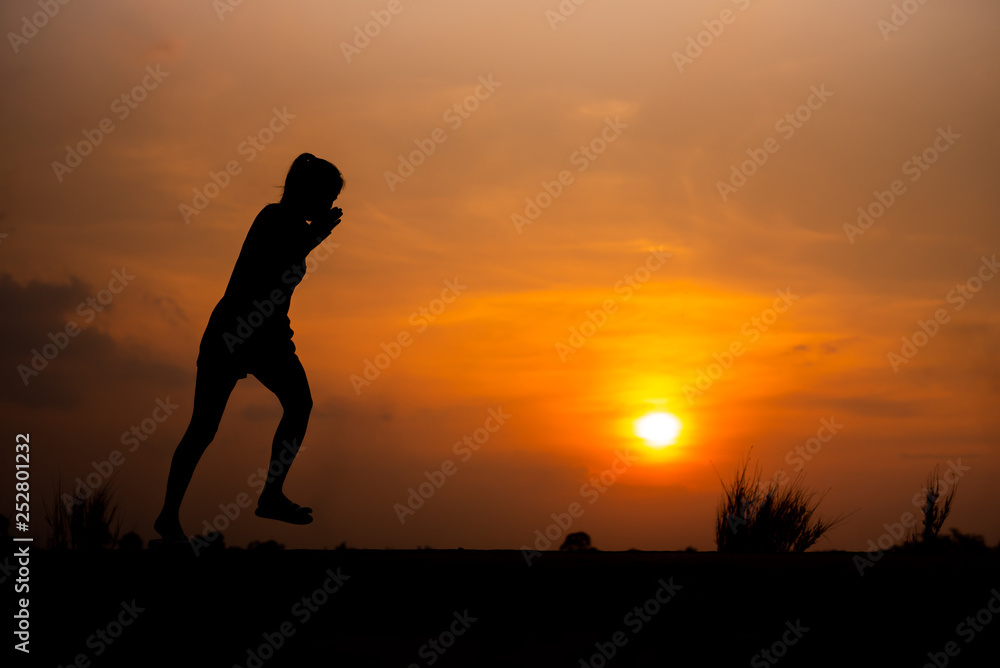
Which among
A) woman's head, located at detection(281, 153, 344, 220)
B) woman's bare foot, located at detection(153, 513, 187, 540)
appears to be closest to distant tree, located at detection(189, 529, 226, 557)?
woman's bare foot, located at detection(153, 513, 187, 540)

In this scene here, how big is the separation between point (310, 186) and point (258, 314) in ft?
2.35

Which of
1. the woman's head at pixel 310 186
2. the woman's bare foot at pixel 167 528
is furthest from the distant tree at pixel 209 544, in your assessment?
the woman's head at pixel 310 186

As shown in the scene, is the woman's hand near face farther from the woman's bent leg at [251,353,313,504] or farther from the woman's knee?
the woman's knee

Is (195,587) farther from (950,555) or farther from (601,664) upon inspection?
(950,555)

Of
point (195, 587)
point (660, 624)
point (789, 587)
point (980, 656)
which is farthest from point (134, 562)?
point (980, 656)

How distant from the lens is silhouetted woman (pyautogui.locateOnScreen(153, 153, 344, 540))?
191 inches

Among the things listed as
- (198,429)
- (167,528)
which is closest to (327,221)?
(198,429)

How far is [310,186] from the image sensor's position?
5027 millimetres

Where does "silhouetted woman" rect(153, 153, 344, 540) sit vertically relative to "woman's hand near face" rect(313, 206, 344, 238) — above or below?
below

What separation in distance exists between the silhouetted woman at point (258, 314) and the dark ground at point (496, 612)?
550mm

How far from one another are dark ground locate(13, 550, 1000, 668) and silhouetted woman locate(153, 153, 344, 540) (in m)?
0.55

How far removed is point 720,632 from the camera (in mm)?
3363

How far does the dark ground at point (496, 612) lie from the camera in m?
3.12

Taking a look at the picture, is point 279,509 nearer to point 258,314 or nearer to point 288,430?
point 288,430
